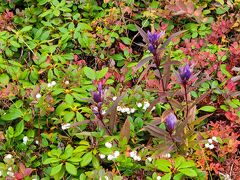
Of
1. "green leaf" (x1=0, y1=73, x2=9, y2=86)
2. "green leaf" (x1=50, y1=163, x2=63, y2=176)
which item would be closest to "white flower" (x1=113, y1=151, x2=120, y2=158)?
"green leaf" (x1=50, y1=163, x2=63, y2=176)

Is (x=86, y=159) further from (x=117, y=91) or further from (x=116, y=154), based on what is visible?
(x=117, y=91)

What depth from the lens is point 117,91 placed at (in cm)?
266

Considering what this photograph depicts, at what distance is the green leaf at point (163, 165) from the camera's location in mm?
2240

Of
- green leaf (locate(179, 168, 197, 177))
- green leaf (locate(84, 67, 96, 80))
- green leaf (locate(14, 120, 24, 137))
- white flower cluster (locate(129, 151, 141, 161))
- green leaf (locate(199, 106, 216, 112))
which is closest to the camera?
green leaf (locate(179, 168, 197, 177))

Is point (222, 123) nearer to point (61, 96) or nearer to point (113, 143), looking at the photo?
point (113, 143)

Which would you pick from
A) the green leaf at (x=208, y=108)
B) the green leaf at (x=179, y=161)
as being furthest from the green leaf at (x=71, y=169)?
the green leaf at (x=208, y=108)

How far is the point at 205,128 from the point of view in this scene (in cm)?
259

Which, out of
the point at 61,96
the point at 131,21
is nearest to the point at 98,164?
the point at 61,96

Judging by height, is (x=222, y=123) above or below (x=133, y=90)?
below

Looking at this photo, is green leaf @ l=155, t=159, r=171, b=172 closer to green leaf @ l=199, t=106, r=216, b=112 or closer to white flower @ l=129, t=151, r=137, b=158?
white flower @ l=129, t=151, r=137, b=158

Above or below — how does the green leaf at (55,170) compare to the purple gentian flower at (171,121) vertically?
below

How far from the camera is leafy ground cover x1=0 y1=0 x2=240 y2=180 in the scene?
2.27 meters

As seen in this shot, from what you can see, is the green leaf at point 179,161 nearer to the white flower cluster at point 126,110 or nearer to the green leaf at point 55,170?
the white flower cluster at point 126,110

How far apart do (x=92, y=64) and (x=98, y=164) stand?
110cm
